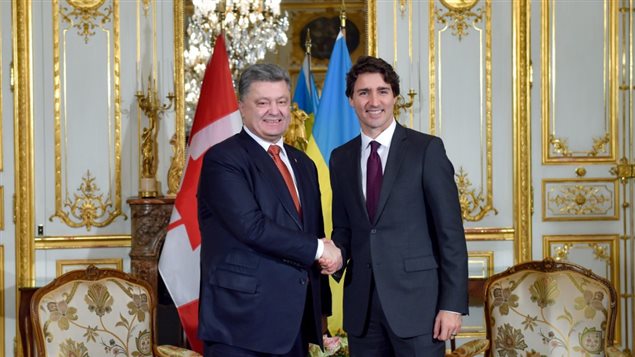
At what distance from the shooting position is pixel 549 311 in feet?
11.4

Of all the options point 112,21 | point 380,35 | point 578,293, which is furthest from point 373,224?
point 112,21

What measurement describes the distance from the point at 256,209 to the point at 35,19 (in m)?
3.46

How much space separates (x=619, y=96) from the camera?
5410mm

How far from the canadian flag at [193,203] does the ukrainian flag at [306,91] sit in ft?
3.05

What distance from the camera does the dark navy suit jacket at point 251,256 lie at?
2.46 meters

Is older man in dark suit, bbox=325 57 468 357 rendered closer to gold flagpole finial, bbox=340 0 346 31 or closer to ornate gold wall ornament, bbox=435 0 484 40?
gold flagpole finial, bbox=340 0 346 31

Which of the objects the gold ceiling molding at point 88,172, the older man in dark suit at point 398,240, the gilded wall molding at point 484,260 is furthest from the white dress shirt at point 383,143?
the gold ceiling molding at point 88,172

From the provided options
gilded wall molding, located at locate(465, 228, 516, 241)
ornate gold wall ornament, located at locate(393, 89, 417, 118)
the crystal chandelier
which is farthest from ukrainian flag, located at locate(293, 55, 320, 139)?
gilded wall molding, located at locate(465, 228, 516, 241)

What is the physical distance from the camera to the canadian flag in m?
4.07

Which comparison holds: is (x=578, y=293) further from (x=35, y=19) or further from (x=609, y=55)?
(x=35, y=19)

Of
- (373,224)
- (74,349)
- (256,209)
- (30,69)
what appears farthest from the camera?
(30,69)

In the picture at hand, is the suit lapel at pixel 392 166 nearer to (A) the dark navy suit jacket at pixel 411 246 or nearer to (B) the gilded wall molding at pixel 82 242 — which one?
(A) the dark navy suit jacket at pixel 411 246

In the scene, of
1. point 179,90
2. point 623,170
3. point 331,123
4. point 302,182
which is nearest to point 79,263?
point 179,90

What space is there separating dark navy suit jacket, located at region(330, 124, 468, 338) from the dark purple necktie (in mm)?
29
